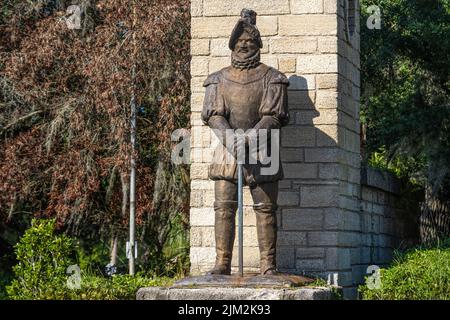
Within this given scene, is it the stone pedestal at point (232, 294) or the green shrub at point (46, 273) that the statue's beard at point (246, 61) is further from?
the green shrub at point (46, 273)

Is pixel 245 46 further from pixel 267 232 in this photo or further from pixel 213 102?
pixel 267 232

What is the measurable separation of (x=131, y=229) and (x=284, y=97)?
4315 mm

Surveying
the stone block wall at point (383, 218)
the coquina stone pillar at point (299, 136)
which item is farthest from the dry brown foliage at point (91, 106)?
the coquina stone pillar at point (299, 136)

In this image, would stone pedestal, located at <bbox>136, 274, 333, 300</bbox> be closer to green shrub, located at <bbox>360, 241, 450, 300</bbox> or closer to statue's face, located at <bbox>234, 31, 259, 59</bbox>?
green shrub, located at <bbox>360, 241, 450, 300</bbox>

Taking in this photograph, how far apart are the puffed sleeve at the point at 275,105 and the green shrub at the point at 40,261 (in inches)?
102

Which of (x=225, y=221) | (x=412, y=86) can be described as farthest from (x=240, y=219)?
(x=412, y=86)

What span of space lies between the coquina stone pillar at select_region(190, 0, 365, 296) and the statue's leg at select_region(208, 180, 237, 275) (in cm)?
85

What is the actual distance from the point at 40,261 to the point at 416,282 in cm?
362

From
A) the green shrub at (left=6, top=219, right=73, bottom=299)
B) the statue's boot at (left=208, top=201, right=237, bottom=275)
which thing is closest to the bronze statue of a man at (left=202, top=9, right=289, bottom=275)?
the statue's boot at (left=208, top=201, right=237, bottom=275)

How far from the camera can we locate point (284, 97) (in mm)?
8602

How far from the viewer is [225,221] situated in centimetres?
852

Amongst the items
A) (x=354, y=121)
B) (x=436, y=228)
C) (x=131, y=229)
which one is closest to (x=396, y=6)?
(x=436, y=228)

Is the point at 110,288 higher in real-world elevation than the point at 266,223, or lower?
lower

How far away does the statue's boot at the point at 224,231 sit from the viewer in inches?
335
